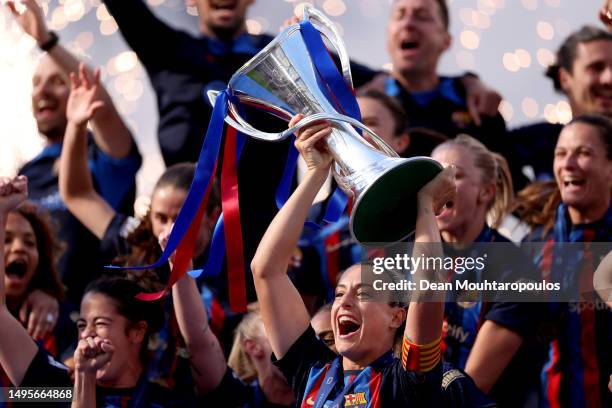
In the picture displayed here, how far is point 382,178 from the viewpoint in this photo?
2.40 metres

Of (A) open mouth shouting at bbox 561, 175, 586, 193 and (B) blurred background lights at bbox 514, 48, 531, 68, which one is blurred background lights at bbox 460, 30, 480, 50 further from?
(A) open mouth shouting at bbox 561, 175, 586, 193

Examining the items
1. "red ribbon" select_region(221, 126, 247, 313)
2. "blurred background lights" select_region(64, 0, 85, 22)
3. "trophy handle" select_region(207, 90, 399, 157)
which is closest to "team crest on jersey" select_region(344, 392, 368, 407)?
"red ribbon" select_region(221, 126, 247, 313)

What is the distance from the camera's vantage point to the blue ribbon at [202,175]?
2854 millimetres

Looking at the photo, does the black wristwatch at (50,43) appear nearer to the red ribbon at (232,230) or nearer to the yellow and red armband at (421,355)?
the red ribbon at (232,230)

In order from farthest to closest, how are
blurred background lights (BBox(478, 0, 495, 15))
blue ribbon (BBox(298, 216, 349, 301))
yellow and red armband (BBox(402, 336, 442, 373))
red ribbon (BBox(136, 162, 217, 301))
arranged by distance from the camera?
1. blurred background lights (BBox(478, 0, 495, 15))
2. blue ribbon (BBox(298, 216, 349, 301))
3. red ribbon (BBox(136, 162, 217, 301))
4. yellow and red armband (BBox(402, 336, 442, 373))

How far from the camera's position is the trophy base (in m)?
2.40

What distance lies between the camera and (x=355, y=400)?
274 cm

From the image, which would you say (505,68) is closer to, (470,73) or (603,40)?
(470,73)

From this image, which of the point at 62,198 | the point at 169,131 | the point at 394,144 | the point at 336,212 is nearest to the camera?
the point at 336,212

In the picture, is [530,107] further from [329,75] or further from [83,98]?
[329,75]

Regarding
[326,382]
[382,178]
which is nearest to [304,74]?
[382,178]

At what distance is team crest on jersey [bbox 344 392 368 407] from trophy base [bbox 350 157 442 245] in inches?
17.2

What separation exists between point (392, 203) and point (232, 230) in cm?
56

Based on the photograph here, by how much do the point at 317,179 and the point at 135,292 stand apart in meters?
1.02
